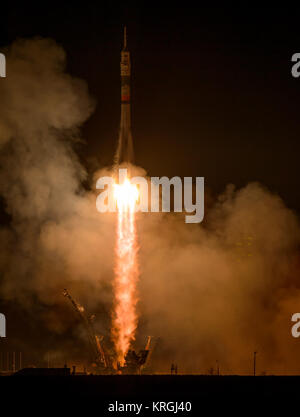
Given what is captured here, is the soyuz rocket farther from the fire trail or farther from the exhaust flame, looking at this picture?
the exhaust flame

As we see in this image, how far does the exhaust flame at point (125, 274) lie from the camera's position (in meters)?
48.3

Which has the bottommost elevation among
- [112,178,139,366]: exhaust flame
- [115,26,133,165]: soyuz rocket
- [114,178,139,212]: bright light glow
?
[112,178,139,366]: exhaust flame

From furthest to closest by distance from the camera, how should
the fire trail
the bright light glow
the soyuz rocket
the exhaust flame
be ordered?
the exhaust flame < the fire trail < the bright light glow < the soyuz rocket

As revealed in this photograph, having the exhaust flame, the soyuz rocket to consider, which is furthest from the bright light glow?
the soyuz rocket

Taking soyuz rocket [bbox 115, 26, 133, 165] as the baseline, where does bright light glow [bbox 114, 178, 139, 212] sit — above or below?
below

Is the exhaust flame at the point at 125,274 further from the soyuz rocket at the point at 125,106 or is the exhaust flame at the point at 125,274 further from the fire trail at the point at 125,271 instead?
the soyuz rocket at the point at 125,106

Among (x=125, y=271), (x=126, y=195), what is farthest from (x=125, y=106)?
(x=125, y=271)

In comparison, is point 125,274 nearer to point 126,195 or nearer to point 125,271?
point 125,271

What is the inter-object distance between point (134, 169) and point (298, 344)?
45.6ft

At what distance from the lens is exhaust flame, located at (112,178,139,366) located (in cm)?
4833

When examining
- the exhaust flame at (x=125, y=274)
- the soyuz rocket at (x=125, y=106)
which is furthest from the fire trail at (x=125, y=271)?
the soyuz rocket at (x=125, y=106)

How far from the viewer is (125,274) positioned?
4984cm

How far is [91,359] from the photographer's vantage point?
50688 mm
